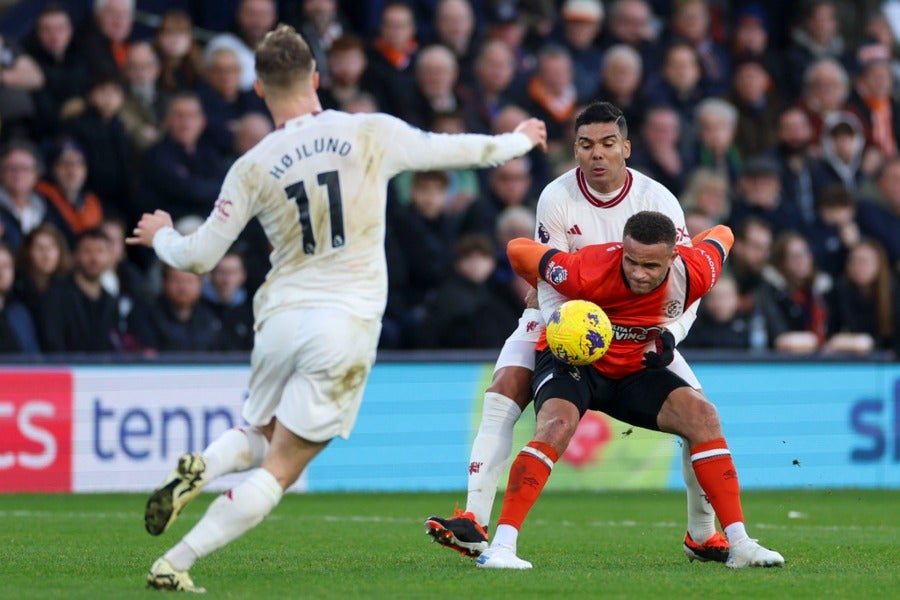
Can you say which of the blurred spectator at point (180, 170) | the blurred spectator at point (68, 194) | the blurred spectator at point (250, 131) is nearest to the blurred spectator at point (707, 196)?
the blurred spectator at point (250, 131)

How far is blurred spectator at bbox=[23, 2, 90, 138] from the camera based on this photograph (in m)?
15.1

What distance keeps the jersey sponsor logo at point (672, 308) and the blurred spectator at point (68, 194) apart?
7.21m

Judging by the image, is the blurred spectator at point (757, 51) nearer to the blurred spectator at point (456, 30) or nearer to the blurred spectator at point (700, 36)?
the blurred spectator at point (700, 36)

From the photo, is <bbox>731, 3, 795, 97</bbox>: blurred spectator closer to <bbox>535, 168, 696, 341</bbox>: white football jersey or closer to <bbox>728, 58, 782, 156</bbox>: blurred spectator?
<bbox>728, 58, 782, 156</bbox>: blurred spectator

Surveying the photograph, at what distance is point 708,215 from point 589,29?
2953mm

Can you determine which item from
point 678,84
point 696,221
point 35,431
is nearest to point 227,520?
point 35,431

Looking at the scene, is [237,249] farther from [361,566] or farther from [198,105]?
[361,566]

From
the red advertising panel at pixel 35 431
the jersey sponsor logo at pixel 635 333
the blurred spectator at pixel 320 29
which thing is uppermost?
the blurred spectator at pixel 320 29

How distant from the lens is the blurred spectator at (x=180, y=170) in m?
14.8

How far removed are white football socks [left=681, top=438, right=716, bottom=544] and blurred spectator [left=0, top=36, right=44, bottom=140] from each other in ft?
27.6

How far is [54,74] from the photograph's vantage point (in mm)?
15227

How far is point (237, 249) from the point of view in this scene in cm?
1489

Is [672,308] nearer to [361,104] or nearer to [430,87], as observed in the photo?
[361,104]

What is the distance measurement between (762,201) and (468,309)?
13.4 feet
